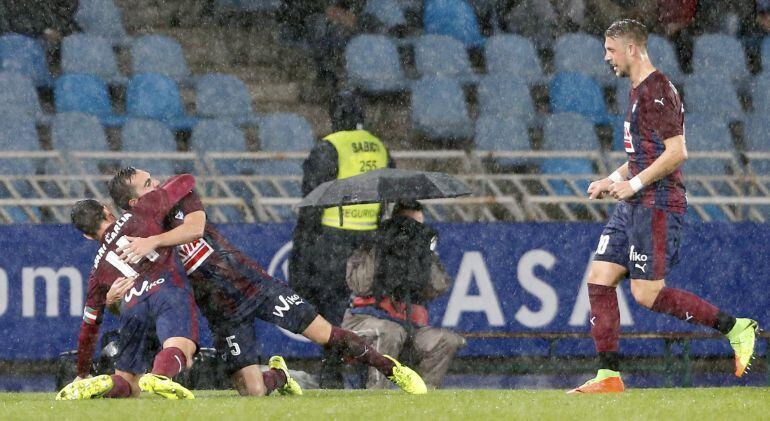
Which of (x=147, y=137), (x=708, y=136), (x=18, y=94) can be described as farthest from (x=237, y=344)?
(x=708, y=136)

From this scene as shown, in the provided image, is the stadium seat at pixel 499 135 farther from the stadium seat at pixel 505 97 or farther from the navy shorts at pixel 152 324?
the navy shorts at pixel 152 324

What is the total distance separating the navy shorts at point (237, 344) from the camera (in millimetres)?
9578

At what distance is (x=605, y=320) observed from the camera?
889 cm

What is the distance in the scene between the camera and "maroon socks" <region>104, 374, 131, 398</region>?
892cm

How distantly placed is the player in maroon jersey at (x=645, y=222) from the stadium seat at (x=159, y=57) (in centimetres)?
788

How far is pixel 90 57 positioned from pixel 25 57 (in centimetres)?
60

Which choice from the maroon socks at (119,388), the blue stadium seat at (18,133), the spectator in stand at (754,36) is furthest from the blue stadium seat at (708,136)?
the maroon socks at (119,388)

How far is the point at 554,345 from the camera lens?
1290 cm

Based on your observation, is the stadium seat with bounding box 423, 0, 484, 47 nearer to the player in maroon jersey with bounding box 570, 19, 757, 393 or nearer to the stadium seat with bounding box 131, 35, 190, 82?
the stadium seat with bounding box 131, 35, 190, 82

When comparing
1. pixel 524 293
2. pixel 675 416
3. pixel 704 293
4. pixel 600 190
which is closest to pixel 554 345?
pixel 524 293

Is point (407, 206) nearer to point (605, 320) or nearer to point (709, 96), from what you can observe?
point (605, 320)

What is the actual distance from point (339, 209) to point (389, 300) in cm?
73

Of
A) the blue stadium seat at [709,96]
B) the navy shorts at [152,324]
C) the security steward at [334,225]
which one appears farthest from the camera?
the blue stadium seat at [709,96]

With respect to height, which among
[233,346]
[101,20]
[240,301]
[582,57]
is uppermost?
[101,20]
